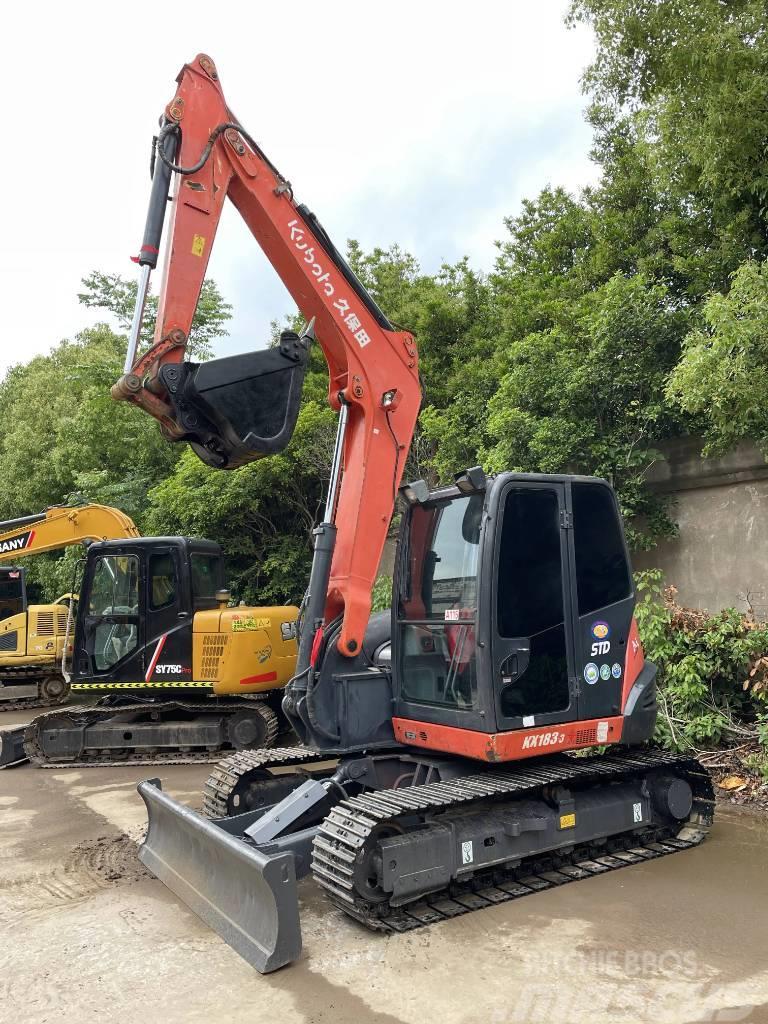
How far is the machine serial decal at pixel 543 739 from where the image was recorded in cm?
466

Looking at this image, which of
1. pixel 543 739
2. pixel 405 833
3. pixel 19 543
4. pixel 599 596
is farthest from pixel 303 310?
pixel 19 543

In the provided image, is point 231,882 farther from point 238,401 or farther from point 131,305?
point 131,305

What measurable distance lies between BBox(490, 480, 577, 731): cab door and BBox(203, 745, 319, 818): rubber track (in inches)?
54.3

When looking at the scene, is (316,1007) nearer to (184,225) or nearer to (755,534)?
(184,225)

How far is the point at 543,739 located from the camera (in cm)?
474

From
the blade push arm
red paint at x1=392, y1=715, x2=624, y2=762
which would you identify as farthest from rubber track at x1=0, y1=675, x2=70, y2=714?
red paint at x1=392, y1=715, x2=624, y2=762

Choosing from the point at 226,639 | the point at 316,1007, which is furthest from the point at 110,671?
the point at 316,1007

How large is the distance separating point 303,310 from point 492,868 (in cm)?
364

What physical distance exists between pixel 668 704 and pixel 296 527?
28.9 feet

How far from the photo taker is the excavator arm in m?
11.0

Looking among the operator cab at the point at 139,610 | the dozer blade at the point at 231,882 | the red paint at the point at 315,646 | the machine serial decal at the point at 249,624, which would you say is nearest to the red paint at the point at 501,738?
the red paint at the point at 315,646

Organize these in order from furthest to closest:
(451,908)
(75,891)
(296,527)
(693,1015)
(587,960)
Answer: (296,527) < (75,891) < (451,908) < (587,960) < (693,1015)

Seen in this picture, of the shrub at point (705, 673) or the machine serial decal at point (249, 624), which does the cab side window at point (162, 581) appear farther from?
the shrub at point (705, 673)

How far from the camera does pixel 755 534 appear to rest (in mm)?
8219
